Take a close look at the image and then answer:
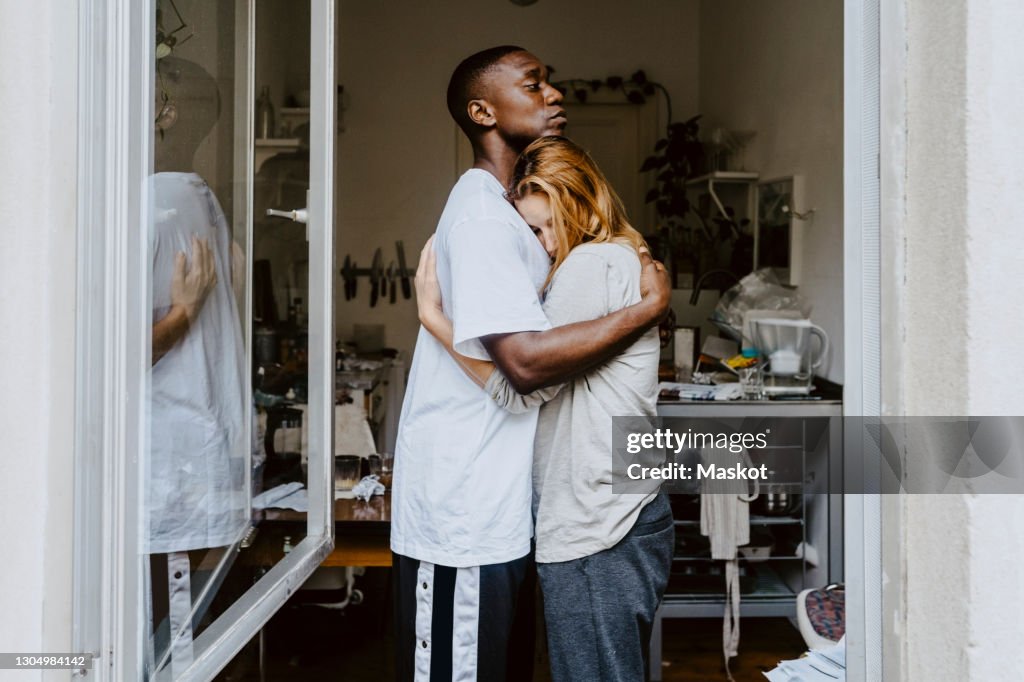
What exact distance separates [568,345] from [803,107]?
9.34 feet

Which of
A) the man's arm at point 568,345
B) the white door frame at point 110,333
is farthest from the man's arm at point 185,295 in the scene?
the man's arm at point 568,345

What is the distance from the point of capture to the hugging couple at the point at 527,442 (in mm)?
1719

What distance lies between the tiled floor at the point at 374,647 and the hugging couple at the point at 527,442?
1.57 m

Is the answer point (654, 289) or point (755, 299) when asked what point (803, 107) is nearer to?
point (755, 299)

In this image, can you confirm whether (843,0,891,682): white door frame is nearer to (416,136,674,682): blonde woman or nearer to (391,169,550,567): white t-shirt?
(416,136,674,682): blonde woman

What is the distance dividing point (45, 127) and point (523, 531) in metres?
1.04

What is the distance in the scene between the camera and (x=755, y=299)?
418 cm

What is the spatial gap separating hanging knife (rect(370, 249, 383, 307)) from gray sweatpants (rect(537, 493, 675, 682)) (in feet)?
16.1

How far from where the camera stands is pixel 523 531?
1.79 metres

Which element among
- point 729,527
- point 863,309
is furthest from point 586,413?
point 729,527

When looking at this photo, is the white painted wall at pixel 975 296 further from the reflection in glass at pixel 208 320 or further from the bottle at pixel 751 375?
the bottle at pixel 751 375

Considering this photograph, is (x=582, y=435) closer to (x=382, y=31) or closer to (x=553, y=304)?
(x=553, y=304)

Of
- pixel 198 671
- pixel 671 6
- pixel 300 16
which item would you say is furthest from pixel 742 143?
pixel 198 671

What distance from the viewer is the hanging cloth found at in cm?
319
